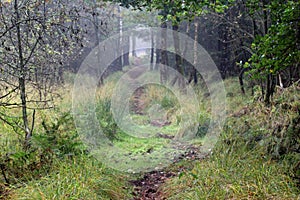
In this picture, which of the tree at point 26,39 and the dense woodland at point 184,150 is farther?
the tree at point 26,39

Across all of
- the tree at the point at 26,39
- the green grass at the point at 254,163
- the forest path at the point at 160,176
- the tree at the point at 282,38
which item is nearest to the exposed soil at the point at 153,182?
the forest path at the point at 160,176

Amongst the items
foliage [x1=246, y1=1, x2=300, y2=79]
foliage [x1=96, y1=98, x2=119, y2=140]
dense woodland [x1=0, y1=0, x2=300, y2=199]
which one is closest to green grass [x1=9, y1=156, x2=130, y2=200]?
dense woodland [x1=0, y1=0, x2=300, y2=199]

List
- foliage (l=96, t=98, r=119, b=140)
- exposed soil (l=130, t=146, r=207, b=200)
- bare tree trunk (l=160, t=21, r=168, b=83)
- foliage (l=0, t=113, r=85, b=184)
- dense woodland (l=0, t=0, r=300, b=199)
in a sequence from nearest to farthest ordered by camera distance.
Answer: dense woodland (l=0, t=0, r=300, b=199), foliage (l=0, t=113, r=85, b=184), exposed soil (l=130, t=146, r=207, b=200), foliage (l=96, t=98, r=119, b=140), bare tree trunk (l=160, t=21, r=168, b=83)

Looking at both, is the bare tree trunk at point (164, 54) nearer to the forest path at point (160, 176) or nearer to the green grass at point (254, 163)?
the forest path at point (160, 176)

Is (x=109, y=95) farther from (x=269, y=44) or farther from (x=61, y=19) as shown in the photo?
(x=269, y=44)

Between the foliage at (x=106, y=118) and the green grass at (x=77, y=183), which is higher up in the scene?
the foliage at (x=106, y=118)

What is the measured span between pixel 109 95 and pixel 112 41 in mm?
14836

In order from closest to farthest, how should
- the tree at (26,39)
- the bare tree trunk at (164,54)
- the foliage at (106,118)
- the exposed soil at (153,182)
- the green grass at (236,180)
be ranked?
the green grass at (236,180), the tree at (26,39), the exposed soil at (153,182), the foliage at (106,118), the bare tree trunk at (164,54)

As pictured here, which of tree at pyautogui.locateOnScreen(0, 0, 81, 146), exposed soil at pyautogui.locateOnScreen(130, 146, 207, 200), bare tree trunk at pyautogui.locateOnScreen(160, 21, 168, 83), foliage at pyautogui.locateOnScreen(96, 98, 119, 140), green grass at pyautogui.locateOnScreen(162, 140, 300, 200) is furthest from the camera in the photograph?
bare tree trunk at pyautogui.locateOnScreen(160, 21, 168, 83)

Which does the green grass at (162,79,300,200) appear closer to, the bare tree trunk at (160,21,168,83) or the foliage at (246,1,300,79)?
the foliage at (246,1,300,79)

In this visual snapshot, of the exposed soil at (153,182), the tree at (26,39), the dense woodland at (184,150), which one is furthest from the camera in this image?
the exposed soil at (153,182)

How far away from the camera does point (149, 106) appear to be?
34.1ft

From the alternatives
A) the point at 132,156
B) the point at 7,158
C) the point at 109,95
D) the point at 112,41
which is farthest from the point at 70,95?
the point at 112,41

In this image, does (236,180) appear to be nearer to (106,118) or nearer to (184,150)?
(184,150)
